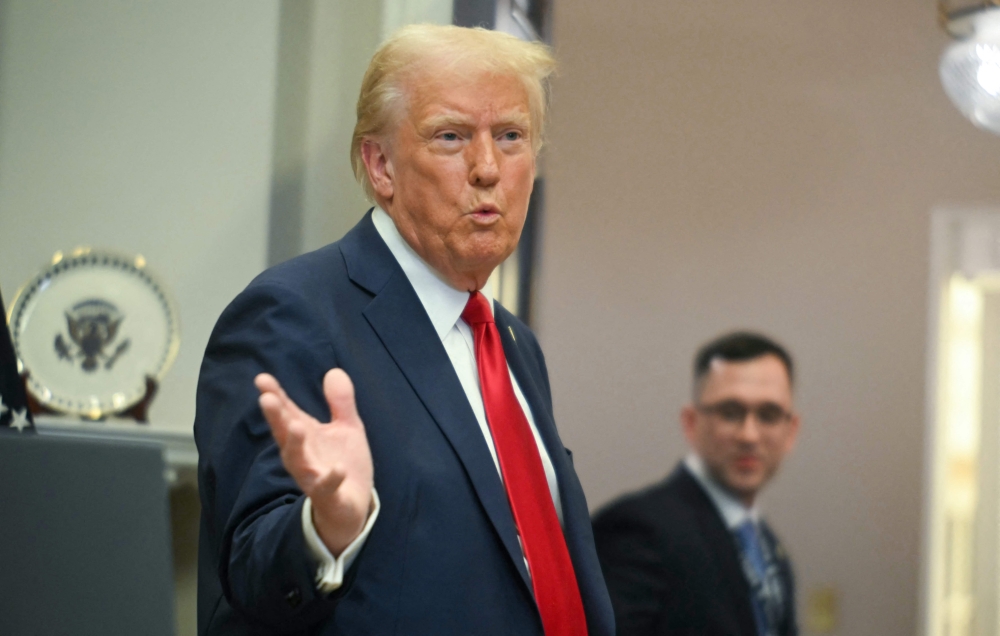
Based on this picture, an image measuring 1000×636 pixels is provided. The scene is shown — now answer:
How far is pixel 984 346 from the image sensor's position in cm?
298

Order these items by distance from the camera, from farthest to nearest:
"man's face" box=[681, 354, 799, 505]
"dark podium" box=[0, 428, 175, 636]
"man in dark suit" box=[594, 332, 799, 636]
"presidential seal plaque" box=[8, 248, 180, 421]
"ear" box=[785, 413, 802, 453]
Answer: "ear" box=[785, 413, 802, 453] → "man's face" box=[681, 354, 799, 505] → "man in dark suit" box=[594, 332, 799, 636] → "presidential seal plaque" box=[8, 248, 180, 421] → "dark podium" box=[0, 428, 175, 636]

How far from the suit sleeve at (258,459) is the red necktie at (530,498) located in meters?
0.19

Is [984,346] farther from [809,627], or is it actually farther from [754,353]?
[809,627]

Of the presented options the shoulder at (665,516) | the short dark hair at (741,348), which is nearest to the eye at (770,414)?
the short dark hair at (741,348)

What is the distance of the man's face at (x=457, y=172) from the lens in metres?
0.94

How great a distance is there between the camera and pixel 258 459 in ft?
2.37

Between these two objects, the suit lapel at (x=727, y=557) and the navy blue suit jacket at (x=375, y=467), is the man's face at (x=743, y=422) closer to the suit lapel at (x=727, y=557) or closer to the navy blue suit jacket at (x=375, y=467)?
the suit lapel at (x=727, y=557)

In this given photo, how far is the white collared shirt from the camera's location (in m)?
1.96

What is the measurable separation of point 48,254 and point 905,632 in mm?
2484

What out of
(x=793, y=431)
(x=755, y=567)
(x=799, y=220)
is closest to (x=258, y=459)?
(x=755, y=567)

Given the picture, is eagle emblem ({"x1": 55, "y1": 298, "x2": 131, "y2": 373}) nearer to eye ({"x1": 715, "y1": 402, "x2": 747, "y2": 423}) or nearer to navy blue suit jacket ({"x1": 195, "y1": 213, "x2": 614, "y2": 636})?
navy blue suit jacket ({"x1": 195, "y1": 213, "x2": 614, "y2": 636})

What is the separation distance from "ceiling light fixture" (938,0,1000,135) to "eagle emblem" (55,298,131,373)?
1.72 meters

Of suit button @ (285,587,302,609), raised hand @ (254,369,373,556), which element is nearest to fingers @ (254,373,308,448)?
raised hand @ (254,369,373,556)

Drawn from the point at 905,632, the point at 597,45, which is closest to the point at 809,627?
the point at 905,632
